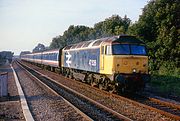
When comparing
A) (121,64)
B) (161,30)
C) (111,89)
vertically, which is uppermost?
(161,30)

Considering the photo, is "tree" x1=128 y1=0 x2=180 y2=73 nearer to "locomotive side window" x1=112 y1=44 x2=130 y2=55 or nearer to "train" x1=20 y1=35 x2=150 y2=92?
"train" x1=20 y1=35 x2=150 y2=92

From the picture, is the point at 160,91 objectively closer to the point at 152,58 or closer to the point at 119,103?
the point at 119,103

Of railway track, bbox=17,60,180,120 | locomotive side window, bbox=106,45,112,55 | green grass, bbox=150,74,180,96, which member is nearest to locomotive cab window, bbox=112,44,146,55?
locomotive side window, bbox=106,45,112,55

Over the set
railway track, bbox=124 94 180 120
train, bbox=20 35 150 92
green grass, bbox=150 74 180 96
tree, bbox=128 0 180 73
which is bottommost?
railway track, bbox=124 94 180 120

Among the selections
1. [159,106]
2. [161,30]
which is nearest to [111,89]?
[159,106]

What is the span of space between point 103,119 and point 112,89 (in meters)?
7.71

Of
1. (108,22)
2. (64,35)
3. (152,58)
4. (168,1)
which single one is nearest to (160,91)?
(152,58)

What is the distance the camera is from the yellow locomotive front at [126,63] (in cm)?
1888

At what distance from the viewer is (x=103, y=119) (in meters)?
12.8

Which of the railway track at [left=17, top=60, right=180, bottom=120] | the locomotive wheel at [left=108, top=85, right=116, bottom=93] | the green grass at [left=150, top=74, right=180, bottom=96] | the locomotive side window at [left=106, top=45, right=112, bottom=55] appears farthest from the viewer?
the green grass at [left=150, top=74, right=180, bottom=96]

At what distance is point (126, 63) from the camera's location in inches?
750

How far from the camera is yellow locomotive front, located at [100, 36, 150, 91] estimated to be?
61.9 feet

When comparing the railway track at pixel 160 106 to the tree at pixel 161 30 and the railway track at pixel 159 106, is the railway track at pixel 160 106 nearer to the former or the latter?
the railway track at pixel 159 106

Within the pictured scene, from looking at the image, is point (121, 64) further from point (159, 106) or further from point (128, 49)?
point (159, 106)
